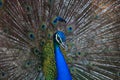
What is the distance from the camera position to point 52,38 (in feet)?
12.6

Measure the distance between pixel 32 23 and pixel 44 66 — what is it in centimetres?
44

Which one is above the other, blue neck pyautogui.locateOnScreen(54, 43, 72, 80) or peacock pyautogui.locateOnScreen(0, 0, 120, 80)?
peacock pyautogui.locateOnScreen(0, 0, 120, 80)

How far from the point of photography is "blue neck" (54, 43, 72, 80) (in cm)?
349

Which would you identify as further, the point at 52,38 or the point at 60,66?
the point at 52,38

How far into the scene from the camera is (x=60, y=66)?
11.6ft

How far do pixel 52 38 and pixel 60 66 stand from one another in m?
0.40

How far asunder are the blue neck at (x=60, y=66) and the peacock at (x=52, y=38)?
0.05 meters

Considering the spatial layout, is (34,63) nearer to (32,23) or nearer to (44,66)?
(44,66)

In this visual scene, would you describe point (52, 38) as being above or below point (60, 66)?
above

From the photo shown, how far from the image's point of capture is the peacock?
380 cm

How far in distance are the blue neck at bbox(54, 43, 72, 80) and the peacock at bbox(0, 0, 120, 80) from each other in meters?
0.05

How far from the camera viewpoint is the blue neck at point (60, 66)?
349 cm

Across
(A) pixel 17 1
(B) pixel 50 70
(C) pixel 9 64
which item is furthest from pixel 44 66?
(A) pixel 17 1

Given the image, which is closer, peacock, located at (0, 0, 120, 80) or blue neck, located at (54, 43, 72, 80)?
blue neck, located at (54, 43, 72, 80)
